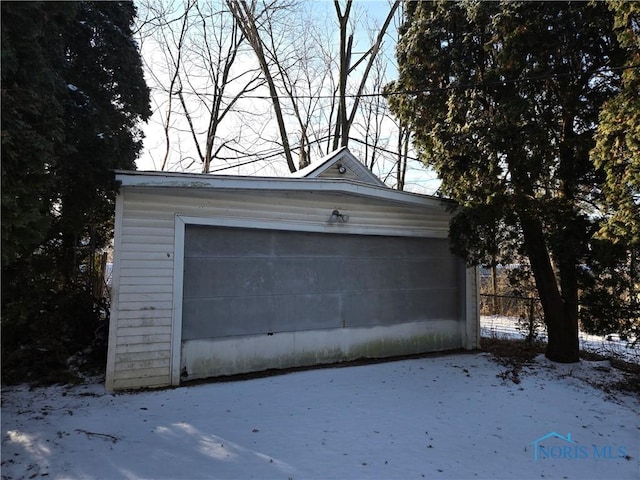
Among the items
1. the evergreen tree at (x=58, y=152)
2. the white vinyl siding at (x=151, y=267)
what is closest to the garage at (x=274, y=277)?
the white vinyl siding at (x=151, y=267)

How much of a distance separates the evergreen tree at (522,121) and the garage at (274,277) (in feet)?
3.47

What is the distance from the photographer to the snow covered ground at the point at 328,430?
3.42 metres

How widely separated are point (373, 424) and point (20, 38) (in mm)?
5005

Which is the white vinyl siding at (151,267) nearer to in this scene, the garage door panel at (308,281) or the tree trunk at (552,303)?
the garage door panel at (308,281)

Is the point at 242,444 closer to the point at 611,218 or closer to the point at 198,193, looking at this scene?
the point at 198,193

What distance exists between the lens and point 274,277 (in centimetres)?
622

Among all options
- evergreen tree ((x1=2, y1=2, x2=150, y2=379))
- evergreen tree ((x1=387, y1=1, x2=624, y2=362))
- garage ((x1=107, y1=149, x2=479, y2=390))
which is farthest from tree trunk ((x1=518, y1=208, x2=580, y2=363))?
evergreen tree ((x1=2, y1=2, x2=150, y2=379))

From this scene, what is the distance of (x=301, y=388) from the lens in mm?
5379

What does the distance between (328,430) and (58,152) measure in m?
4.29

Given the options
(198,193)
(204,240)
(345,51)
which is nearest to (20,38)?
(198,193)

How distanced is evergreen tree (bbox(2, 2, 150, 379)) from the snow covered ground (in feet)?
4.01

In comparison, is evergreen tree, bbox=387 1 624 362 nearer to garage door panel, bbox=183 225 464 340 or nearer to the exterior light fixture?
garage door panel, bbox=183 225 464 340

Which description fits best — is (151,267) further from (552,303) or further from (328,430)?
(552,303)

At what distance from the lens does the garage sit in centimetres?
523
